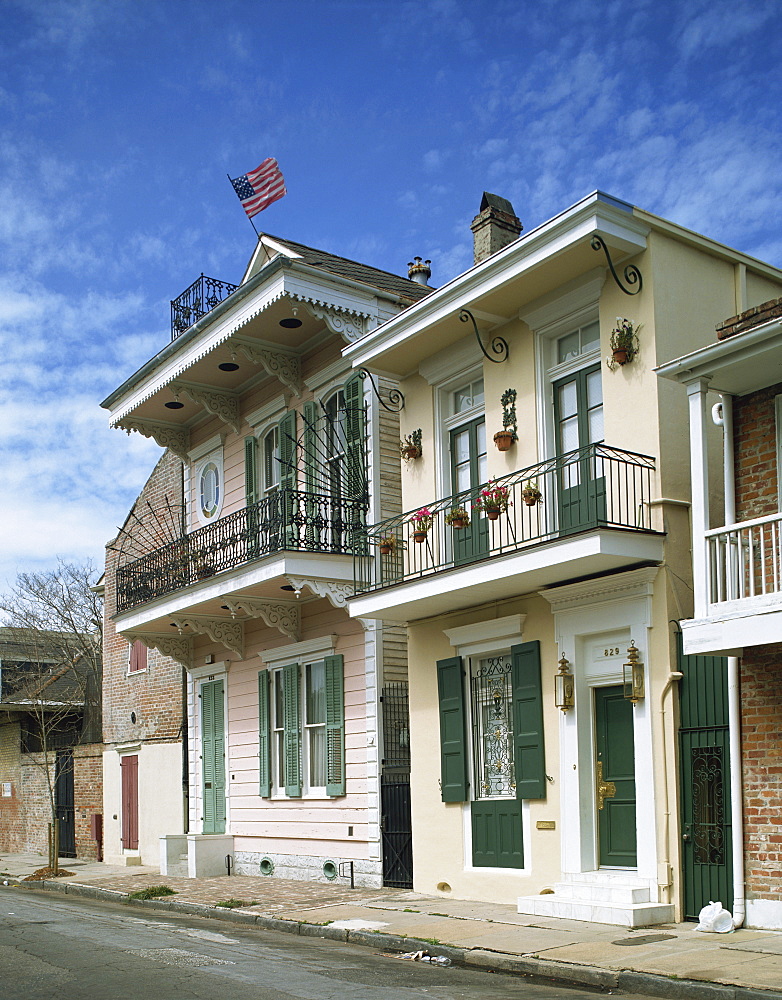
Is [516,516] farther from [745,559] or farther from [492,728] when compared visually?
[745,559]

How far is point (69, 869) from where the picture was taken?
22094 millimetres

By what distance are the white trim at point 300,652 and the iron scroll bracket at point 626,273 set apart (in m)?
6.95

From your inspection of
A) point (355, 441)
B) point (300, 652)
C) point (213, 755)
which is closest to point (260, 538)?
point (300, 652)

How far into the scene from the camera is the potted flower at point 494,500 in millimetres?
12844

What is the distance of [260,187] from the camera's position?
1869 cm

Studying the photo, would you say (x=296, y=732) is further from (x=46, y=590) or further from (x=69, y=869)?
(x=46, y=590)

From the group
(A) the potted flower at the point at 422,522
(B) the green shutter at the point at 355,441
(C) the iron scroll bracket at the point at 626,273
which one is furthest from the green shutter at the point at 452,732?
(C) the iron scroll bracket at the point at 626,273

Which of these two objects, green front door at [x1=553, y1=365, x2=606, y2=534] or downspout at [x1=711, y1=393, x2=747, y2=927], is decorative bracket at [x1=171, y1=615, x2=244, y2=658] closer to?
green front door at [x1=553, y1=365, x2=606, y2=534]

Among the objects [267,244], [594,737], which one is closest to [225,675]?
[267,244]

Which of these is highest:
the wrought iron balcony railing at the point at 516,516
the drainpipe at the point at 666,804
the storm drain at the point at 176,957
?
the wrought iron balcony railing at the point at 516,516

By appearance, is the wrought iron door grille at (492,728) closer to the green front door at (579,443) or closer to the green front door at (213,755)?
the green front door at (579,443)

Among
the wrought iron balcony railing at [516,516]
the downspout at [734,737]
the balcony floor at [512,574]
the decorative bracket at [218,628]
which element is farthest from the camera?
the decorative bracket at [218,628]

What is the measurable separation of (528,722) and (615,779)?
1.25 meters

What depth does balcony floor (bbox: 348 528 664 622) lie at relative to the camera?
11172mm
